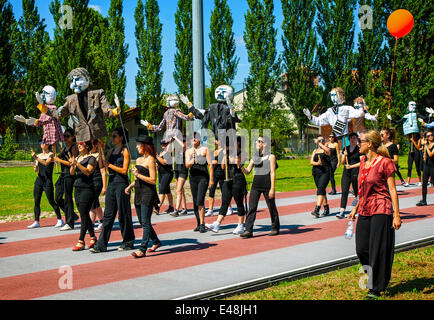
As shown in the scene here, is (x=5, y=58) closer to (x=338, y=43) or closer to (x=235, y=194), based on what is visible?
(x=338, y=43)

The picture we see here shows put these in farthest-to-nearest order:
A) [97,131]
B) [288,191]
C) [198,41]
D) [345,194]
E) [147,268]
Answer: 1. [288,191]
2. [198,41]
3. [345,194]
4. [97,131]
5. [147,268]

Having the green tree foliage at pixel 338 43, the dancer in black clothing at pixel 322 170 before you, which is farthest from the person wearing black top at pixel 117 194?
the green tree foliage at pixel 338 43

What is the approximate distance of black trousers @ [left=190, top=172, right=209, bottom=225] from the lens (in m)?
9.71

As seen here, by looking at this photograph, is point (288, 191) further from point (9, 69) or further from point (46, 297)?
point (9, 69)

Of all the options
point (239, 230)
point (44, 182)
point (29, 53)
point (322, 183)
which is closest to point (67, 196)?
point (44, 182)

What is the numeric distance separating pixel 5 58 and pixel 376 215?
132ft

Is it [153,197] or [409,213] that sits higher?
[153,197]

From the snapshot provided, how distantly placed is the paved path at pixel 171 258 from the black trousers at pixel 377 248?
24.4 inches

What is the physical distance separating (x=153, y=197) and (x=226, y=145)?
2.46 metres

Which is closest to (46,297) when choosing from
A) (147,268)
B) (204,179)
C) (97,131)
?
(147,268)

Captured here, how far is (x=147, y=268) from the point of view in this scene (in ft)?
22.5

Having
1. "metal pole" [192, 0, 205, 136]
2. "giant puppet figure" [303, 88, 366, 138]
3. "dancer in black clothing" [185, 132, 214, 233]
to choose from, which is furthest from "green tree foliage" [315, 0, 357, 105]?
"dancer in black clothing" [185, 132, 214, 233]

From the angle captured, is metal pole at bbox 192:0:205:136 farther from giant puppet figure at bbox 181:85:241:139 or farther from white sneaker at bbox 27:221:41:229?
white sneaker at bbox 27:221:41:229

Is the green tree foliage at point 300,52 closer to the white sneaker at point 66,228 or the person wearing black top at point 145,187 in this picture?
the white sneaker at point 66,228
